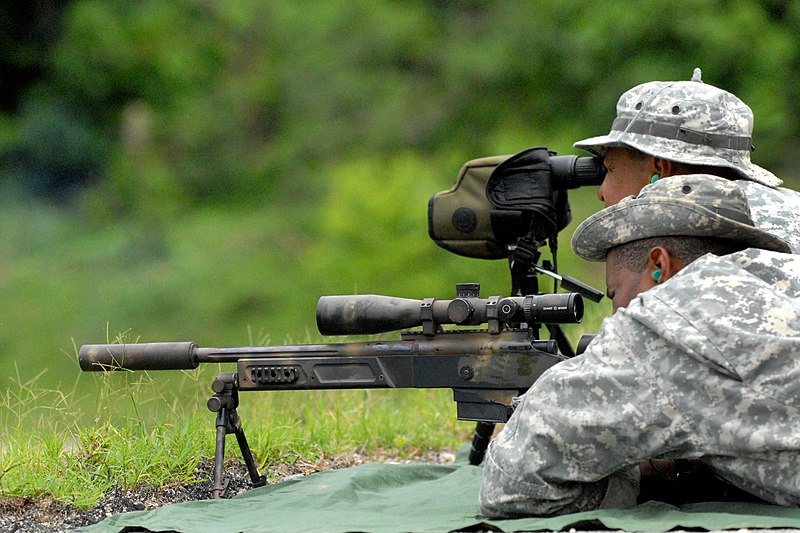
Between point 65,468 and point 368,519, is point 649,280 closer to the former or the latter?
point 368,519

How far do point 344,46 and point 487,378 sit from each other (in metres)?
13.6

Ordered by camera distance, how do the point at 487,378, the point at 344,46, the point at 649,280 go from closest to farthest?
the point at 649,280 → the point at 487,378 → the point at 344,46

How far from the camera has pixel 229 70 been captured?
60.4 ft

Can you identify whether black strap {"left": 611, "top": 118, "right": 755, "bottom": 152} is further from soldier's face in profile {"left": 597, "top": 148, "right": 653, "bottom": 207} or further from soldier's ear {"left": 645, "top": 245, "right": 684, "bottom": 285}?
soldier's ear {"left": 645, "top": 245, "right": 684, "bottom": 285}

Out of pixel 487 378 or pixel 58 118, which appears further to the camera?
pixel 58 118

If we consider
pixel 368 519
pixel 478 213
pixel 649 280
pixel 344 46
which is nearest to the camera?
pixel 649 280

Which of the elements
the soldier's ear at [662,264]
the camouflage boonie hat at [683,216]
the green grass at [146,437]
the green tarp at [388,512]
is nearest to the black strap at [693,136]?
the camouflage boonie hat at [683,216]

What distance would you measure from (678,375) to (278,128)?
49.4 ft

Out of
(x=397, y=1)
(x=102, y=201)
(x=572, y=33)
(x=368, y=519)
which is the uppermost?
(x=397, y=1)

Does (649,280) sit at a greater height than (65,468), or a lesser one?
greater

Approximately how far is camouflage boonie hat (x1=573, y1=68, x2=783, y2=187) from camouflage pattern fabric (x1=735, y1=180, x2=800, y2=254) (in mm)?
46

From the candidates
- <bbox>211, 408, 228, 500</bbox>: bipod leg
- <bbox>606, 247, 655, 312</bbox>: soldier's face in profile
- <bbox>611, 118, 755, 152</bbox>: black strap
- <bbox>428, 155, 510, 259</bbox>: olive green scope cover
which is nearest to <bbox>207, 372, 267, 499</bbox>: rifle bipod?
<bbox>211, 408, 228, 500</bbox>: bipod leg

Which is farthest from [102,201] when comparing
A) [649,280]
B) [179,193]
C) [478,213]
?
[649,280]

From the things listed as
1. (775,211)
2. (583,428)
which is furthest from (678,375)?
(775,211)
